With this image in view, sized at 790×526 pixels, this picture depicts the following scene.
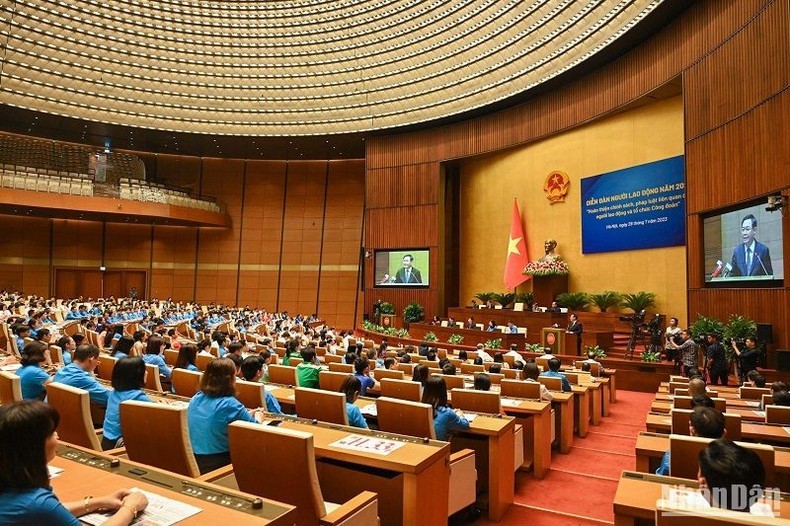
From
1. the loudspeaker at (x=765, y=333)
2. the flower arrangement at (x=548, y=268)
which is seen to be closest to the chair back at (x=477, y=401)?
the loudspeaker at (x=765, y=333)

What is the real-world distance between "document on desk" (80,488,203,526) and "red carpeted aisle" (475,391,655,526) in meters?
2.40

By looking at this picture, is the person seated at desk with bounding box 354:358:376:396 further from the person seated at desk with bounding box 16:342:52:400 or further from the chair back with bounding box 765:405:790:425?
the chair back with bounding box 765:405:790:425

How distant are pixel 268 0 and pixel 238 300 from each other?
43.4ft

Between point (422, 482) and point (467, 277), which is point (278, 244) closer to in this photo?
point (467, 277)

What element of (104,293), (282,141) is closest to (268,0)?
(282,141)

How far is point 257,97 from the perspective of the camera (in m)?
19.8

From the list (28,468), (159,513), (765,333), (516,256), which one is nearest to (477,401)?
(159,513)

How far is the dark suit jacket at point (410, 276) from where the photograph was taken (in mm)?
18844

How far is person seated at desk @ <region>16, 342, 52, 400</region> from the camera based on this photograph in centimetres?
414

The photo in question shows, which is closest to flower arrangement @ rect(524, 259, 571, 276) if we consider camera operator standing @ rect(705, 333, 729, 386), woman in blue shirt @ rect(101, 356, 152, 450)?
camera operator standing @ rect(705, 333, 729, 386)

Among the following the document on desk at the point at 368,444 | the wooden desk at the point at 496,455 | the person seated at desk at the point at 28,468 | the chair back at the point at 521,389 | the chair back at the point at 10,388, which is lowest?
the wooden desk at the point at 496,455

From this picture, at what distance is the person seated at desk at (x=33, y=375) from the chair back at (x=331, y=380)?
223cm

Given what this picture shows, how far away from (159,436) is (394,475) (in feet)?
3.97

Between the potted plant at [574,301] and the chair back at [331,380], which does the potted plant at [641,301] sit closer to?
the potted plant at [574,301]
